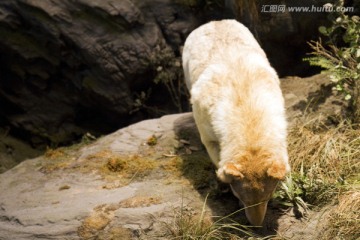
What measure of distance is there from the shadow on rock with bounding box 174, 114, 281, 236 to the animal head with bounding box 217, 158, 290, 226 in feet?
1.43

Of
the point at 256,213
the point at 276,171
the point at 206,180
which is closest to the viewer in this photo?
the point at 276,171

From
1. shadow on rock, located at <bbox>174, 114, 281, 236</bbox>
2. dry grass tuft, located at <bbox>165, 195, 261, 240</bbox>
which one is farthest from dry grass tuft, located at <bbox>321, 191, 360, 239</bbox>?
dry grass tuft, located at <bbox>165, 195, 261, 240</bbox>

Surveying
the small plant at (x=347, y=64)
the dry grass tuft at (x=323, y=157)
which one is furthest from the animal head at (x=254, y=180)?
the small plant at (x=347, y=64)

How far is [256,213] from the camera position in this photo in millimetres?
5508

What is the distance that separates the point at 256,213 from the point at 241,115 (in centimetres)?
112

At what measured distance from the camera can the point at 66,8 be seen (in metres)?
9.99

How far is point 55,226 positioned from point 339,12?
5367 mm

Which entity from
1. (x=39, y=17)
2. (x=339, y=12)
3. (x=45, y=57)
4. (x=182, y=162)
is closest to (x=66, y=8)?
(x=39, y=17)

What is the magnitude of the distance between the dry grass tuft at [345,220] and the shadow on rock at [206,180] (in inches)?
23.9

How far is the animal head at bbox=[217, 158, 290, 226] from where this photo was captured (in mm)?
5233

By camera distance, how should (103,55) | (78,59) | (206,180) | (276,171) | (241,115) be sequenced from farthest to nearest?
(78,59)
(103,55)
(206,180)
(241,115)
(276,171)

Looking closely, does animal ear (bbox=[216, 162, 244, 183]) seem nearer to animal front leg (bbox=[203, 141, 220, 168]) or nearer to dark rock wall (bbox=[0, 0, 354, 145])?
animal front leg (bbox=[203, 141, 220, 168])

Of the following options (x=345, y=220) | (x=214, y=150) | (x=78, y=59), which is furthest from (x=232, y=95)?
(x=78, y=59)

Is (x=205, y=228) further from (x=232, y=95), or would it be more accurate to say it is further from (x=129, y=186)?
(x=232, y=95)
